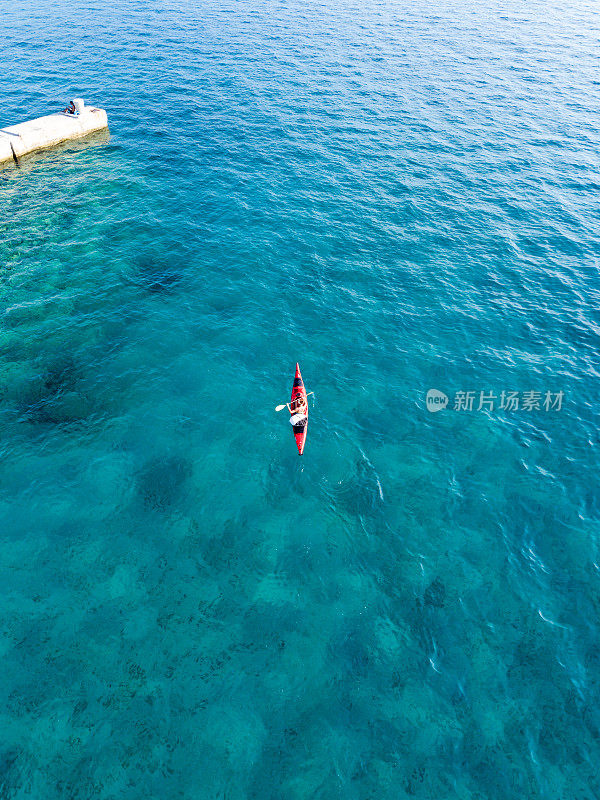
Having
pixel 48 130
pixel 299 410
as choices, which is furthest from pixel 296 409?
pixel 48 130

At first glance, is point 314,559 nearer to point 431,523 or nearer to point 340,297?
point 431,523

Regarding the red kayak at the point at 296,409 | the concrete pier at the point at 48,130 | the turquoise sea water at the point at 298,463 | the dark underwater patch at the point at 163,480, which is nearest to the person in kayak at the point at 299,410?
the red kayak at the point at 296,409

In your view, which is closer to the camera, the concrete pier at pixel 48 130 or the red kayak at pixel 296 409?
the red kayak at pixel 296 409

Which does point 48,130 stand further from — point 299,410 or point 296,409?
point 299,410

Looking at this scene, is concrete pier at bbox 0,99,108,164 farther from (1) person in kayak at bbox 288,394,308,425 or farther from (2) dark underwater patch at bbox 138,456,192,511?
(1) person in kayak at bbox 288,394,308,425

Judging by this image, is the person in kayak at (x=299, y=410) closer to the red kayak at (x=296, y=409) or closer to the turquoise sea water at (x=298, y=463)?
the red kayak at (x=296, y=409)

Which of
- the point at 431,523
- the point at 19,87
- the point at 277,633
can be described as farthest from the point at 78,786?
the point at 19,87
